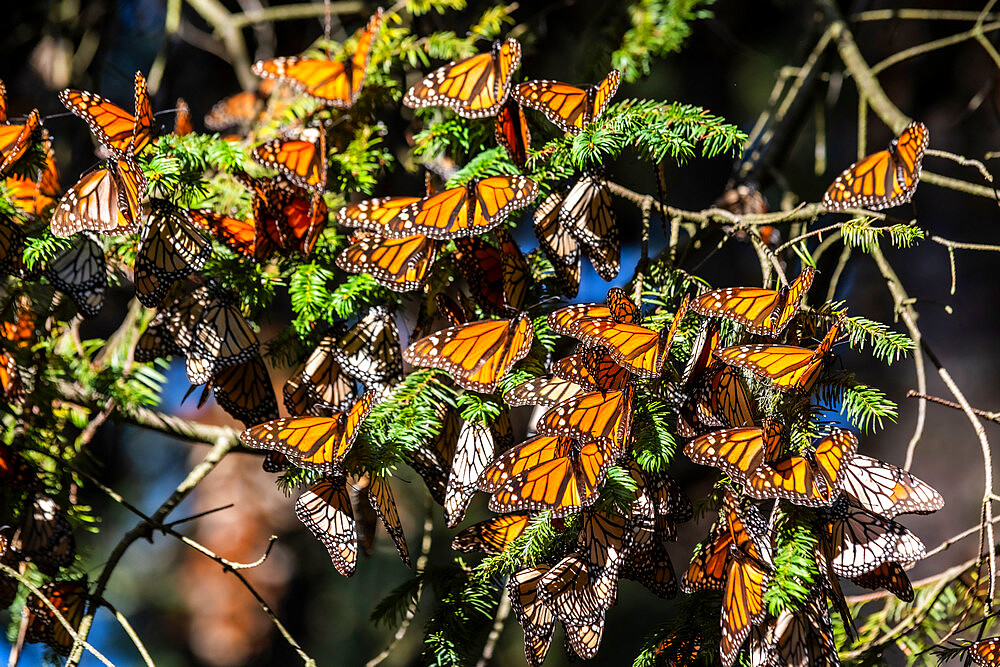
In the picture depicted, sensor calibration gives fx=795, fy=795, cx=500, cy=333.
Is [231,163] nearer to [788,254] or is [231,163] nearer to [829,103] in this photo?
[788,254]

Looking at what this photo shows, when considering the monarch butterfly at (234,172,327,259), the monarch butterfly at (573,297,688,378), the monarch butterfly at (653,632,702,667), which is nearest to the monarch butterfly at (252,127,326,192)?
the monarch butterfly at (234,172,327,259)

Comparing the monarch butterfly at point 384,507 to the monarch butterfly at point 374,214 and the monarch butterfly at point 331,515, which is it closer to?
the monarch butterfly at point 331,515

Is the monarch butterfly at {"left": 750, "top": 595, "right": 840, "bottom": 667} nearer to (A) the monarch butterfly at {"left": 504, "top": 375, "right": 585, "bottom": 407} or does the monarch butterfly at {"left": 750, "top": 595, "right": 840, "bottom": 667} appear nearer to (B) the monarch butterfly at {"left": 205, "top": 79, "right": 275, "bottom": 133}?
(A) the monarch butterfly at {"left": 504, "top": 375, "right": 585, "bottom": 407}

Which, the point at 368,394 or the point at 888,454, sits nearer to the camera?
the point at 368,394

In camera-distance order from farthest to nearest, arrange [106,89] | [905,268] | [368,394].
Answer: [106,89], [905,268], [368,394]

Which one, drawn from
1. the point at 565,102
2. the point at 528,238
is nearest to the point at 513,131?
the point at 565,102

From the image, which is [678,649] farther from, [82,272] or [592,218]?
[82,272]

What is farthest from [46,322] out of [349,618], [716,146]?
[349,618]
